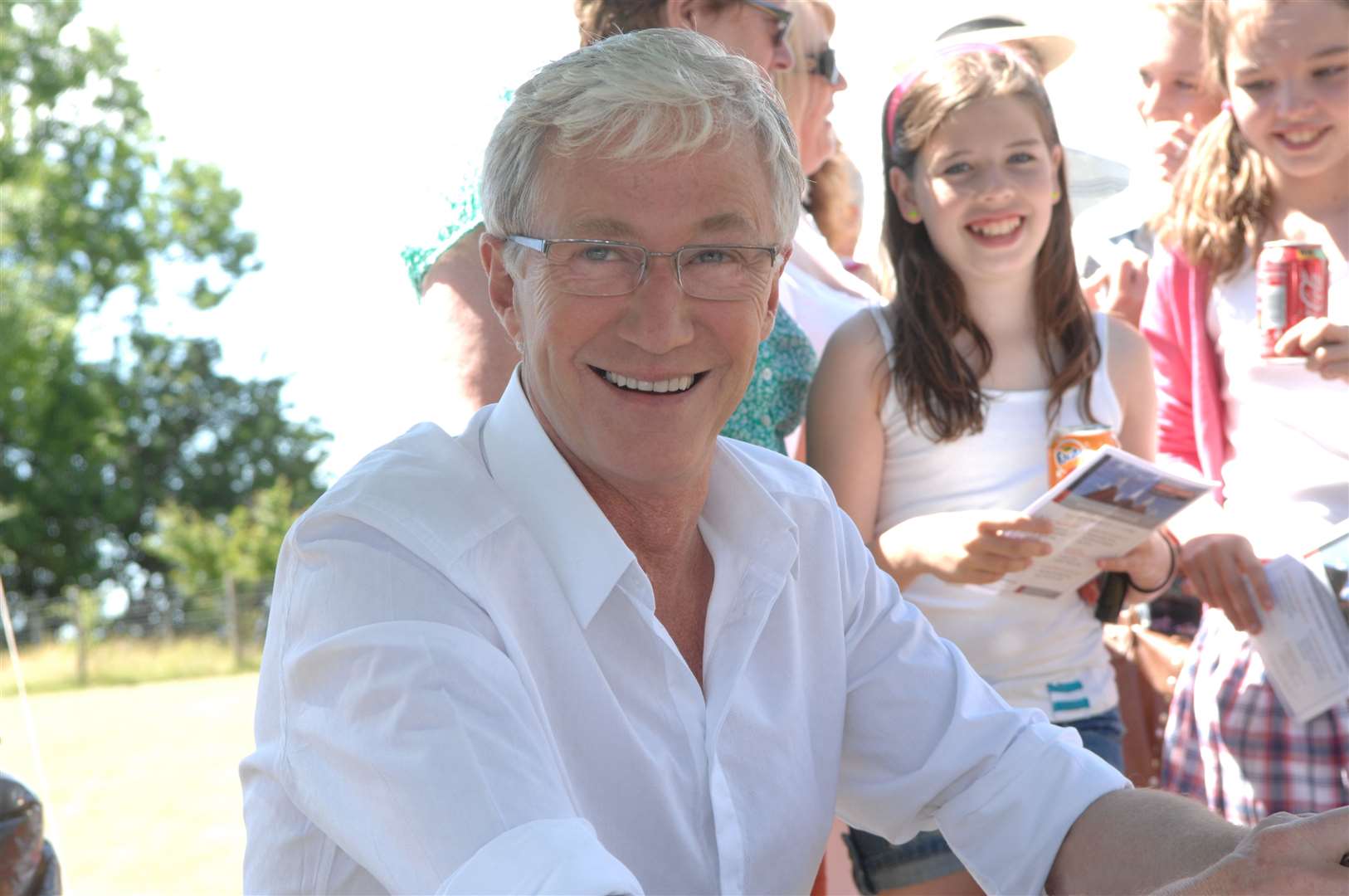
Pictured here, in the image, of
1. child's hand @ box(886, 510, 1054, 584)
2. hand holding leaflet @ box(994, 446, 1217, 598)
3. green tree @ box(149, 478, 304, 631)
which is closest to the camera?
hand holding leaflet @ box(994, 446, 1217, 598)

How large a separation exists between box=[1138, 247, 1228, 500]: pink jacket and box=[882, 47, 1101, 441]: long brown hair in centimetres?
26

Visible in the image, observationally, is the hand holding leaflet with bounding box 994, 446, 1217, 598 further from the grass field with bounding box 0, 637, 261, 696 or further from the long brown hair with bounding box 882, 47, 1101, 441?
the grass field with bounding box 0, 637, 261, 696

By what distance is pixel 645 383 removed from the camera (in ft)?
5.91

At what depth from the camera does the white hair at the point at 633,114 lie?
1683mm

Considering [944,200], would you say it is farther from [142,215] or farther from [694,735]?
[142,215]

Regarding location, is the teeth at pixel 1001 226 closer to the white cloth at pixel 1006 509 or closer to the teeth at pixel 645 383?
the white cloth at pixel 1006 509

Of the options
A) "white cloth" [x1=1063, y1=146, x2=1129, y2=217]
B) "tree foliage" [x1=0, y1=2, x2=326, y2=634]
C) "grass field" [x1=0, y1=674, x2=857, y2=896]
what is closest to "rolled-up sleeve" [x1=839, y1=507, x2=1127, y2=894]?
"white cloth" [x1=1063, y1=146, x2=1129, y2=217]

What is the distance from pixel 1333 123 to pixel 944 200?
2.62 ft

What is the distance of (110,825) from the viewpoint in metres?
11.4

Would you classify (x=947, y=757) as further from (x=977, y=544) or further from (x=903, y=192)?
(x=903, y=192)

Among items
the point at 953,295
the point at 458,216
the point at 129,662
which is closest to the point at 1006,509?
the point at 953,295

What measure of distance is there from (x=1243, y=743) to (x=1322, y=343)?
76cm

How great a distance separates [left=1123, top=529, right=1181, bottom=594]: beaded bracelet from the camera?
2.83 m

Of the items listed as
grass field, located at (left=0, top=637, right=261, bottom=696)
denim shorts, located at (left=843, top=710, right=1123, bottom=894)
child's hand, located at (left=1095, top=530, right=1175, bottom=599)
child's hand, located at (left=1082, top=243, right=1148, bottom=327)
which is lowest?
grass field, located at (left=0, top=637, right=261, bottom=696)
